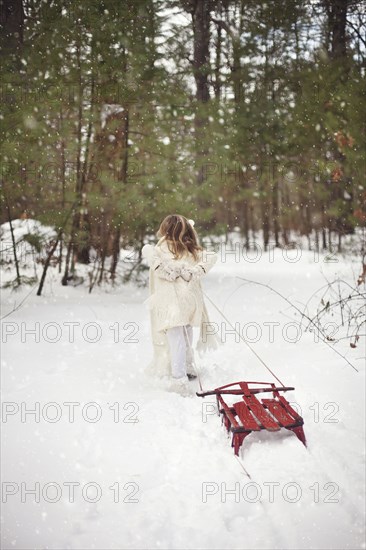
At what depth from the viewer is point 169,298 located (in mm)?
5496

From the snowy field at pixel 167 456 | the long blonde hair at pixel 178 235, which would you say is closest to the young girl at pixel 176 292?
the long blonde hair at pixel 178 235

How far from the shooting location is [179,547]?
285 centimetres

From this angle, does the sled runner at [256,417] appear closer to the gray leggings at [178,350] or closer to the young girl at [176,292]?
the gray leggings at [178,350]

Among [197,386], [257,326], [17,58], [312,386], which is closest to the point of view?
[312,386]

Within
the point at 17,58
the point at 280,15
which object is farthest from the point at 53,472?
the point at 280,15

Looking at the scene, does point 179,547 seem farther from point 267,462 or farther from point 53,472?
point 53,472

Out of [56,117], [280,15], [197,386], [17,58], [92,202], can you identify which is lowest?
[197,386]

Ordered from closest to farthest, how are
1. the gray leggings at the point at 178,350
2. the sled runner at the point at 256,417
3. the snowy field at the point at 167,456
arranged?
the snowy field at the point at 167,456 < the sled runner at the point at 256,417 < the gray leggings at the point at 178,350

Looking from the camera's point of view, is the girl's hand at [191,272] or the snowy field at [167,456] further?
the girl's hand at [191,272]

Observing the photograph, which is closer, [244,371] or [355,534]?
[355,534]

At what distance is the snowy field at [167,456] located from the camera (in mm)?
3012

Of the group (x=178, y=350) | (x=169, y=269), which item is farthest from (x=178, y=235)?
(x=178, y=350)

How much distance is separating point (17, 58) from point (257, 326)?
7546 millimetres

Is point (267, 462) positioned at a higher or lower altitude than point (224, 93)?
lower
